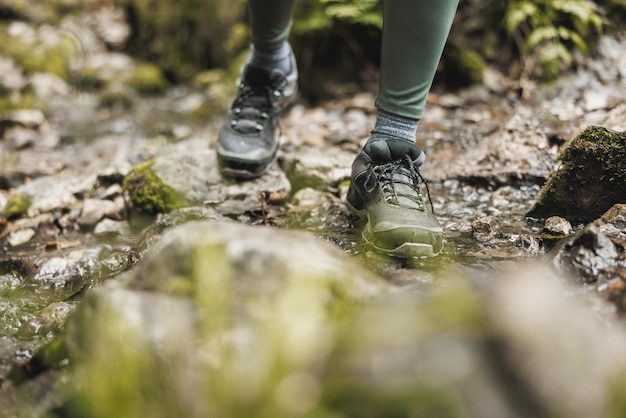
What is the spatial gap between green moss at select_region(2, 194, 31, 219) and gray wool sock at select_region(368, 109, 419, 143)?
2229mm

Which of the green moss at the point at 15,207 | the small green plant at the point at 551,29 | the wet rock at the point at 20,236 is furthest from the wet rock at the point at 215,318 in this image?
the small green plant at the point at 551,29

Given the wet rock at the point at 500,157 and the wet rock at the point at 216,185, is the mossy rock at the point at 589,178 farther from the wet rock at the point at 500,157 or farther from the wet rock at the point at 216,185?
the wet rock at the point at 216,185

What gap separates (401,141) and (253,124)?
975 mm

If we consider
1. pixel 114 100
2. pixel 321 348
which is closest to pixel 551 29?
pixel 321 348

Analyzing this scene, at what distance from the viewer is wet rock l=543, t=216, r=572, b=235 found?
2.12m

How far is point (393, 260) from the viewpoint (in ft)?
6.19

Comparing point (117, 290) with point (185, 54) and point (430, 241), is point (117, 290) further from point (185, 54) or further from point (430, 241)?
point (185, 54)

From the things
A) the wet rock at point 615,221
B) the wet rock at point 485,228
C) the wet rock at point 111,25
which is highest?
the wet rock at point 615,221

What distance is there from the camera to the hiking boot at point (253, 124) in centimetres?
275

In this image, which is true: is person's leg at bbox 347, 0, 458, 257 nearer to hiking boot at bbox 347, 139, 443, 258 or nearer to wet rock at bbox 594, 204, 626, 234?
hiking boot at bbox 347, 139, 443, 258

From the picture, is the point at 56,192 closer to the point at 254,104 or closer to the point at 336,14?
the point at 254,104

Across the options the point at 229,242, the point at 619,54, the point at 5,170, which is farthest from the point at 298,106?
the point at 229,242

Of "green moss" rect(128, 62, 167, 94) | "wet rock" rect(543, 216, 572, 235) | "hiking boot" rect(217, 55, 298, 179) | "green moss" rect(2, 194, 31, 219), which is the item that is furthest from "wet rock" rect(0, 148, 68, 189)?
"wet rock" rect(543, 216, 572, 235)

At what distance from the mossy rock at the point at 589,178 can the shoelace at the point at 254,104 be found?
1.52 metres
